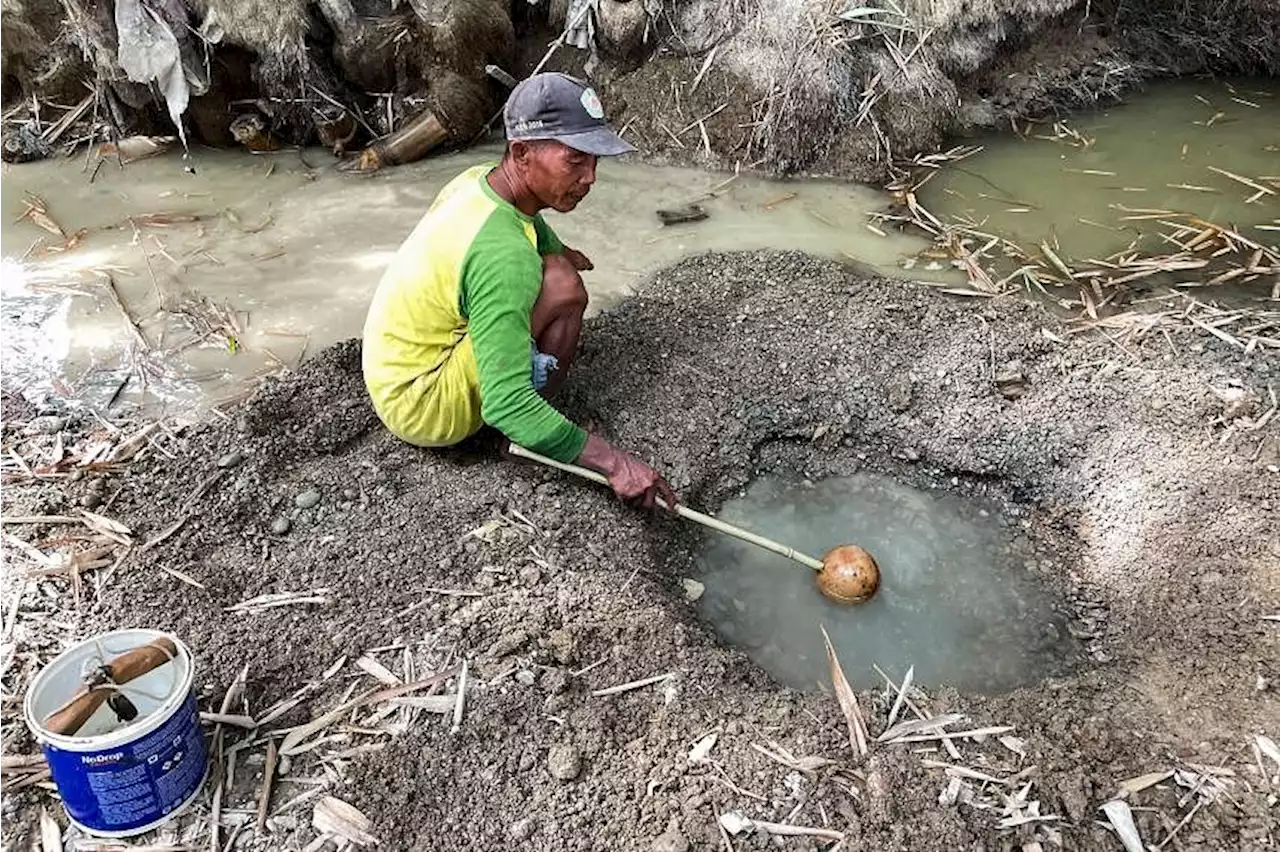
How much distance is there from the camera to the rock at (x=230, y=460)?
11.2 ft

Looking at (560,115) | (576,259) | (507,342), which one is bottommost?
(576,259)

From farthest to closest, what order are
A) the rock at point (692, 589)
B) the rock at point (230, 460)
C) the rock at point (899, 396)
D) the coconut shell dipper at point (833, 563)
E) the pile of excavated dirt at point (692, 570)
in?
the rock at point (899, 396) → the rock at point (230, 460) → the rock at point (692, 589) → the coconut shell dipper at point (833, 563) → the pile of excavated dirt at point (692, 570)

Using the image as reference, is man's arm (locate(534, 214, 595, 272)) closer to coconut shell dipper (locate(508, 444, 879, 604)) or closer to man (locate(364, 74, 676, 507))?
man (locate(364, 74, 676, 507))

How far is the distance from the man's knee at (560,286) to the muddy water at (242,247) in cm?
121

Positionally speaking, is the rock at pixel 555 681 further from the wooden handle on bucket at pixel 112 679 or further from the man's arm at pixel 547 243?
the man's arm at pixel 547 243

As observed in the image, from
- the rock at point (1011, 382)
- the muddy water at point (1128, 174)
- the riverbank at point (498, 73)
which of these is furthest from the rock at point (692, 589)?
the riverbank at point (498, 73)

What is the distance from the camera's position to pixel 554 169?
294 cm

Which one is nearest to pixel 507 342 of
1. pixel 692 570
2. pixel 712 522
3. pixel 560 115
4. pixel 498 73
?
pixel 560 115

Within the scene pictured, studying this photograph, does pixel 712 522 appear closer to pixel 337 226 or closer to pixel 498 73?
pixel 337 226

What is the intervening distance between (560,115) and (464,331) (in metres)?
0.76

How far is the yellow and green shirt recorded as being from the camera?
9.62 ft

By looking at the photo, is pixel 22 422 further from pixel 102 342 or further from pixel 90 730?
pixel 90 730

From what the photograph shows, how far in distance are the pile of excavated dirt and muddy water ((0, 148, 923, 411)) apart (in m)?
0.50

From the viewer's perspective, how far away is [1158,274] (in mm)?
4656
